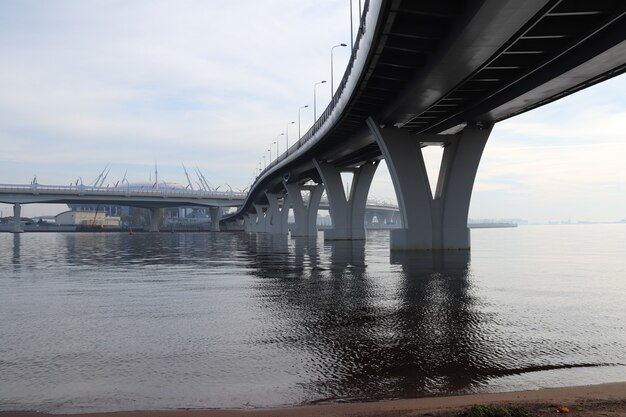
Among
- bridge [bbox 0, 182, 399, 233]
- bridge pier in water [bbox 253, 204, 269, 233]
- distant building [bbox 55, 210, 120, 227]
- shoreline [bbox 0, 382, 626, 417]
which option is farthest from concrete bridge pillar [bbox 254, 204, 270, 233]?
shoreline [bbox 0, 382, 626, 417]

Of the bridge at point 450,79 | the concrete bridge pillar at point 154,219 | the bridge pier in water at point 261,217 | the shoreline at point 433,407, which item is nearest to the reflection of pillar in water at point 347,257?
the bridge at point 450,79

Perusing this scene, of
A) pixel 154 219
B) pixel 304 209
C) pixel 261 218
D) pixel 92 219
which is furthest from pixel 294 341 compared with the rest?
pixel 92 219

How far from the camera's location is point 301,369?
6.36m

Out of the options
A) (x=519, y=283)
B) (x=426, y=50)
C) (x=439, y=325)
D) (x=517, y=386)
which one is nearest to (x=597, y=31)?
(x=426, y=50)

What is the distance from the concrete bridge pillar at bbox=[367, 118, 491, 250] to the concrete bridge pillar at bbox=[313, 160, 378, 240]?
21.2 metres

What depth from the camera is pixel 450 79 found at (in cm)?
2281

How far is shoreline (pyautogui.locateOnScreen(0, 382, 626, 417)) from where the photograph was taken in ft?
15.2

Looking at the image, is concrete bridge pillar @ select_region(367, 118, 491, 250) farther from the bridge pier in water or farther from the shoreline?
the bridge pier in water

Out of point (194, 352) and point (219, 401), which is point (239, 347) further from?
point (219, 401)

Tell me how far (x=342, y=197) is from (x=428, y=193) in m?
22.4

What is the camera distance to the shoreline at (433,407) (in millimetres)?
4641

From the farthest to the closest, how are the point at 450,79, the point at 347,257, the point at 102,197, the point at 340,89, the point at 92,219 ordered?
the point at 92,219 → the point at 102,197 → the point at 340,89 → the point at 347,257 → the point at 450,79

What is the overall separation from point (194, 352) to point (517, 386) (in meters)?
4.12

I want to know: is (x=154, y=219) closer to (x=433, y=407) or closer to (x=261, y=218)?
(x=261, y=218)
